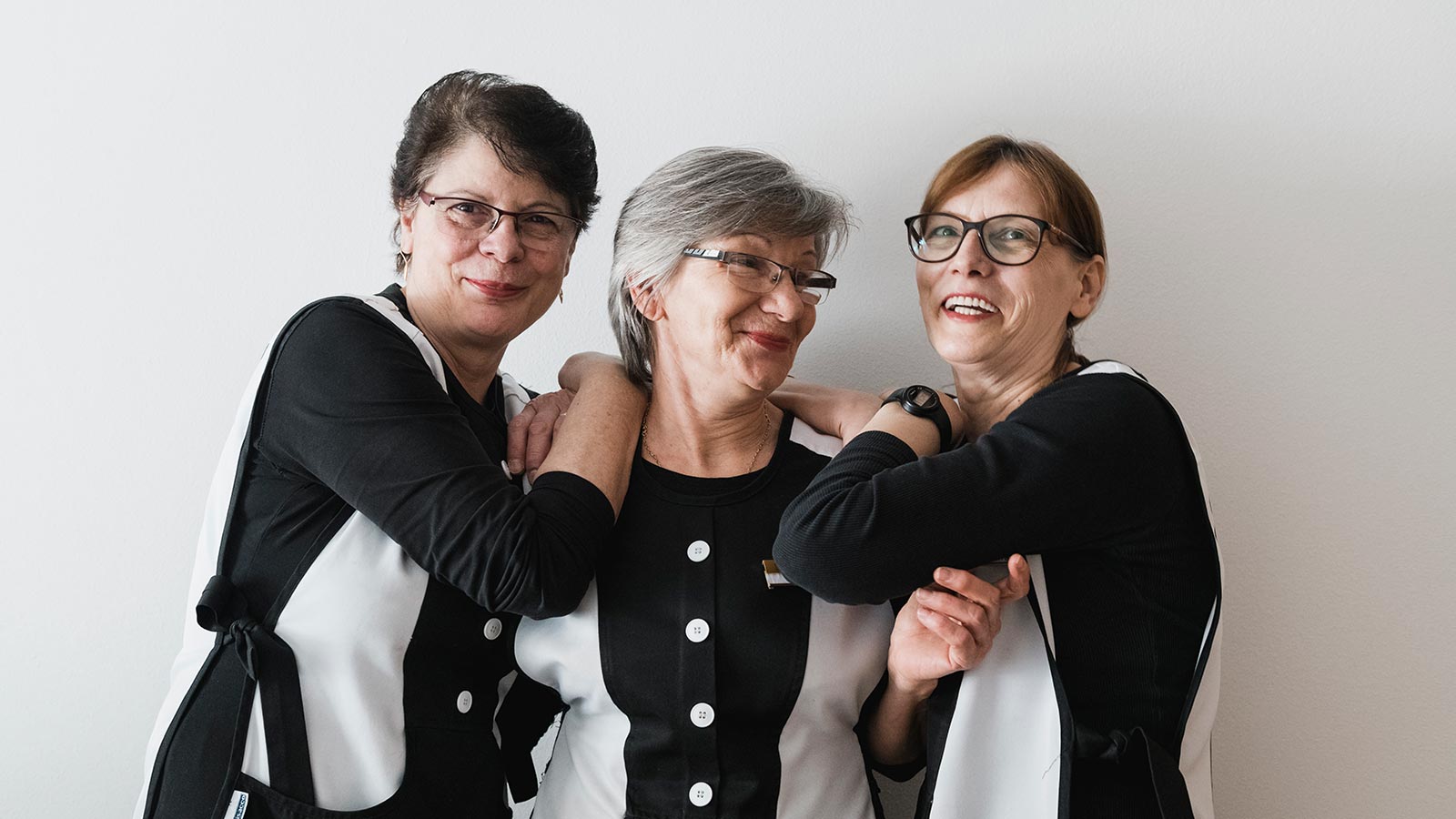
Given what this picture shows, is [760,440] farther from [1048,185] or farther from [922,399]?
[1048,185]

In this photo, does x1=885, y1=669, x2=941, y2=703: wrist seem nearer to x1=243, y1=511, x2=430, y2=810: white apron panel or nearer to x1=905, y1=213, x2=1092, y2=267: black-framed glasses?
x1=905, y1=213, x2=1092, y2=267: black-framed glasses

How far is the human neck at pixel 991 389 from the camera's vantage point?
73.4 inches

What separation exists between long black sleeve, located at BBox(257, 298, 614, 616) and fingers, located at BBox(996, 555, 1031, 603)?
0.65 meters

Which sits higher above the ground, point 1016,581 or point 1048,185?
point 1048,185

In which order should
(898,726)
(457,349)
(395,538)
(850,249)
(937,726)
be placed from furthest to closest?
(850,249) → (457,349) → (898,726) → (937,726) → (395,538)

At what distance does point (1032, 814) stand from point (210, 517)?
1398 millimetres

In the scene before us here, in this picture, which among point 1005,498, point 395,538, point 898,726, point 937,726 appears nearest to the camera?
point 1005,498

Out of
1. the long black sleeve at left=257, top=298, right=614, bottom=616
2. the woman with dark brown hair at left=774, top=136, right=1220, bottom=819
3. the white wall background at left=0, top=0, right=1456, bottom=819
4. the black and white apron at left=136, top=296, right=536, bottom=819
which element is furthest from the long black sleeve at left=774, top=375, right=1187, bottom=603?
the white wall background at left=0, top=0, right=1456, bottom=819

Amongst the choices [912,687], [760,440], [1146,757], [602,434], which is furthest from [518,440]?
[1146,757]

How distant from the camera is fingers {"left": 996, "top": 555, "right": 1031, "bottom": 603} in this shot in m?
1.59

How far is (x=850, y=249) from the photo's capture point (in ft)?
7.95

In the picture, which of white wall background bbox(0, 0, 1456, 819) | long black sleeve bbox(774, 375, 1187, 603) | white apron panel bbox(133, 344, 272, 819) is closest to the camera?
long black sleeve bbox(774, 375, 1187, 603)

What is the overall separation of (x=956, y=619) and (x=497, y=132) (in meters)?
1.13

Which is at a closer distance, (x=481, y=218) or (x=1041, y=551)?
(x=1041, y=551)
